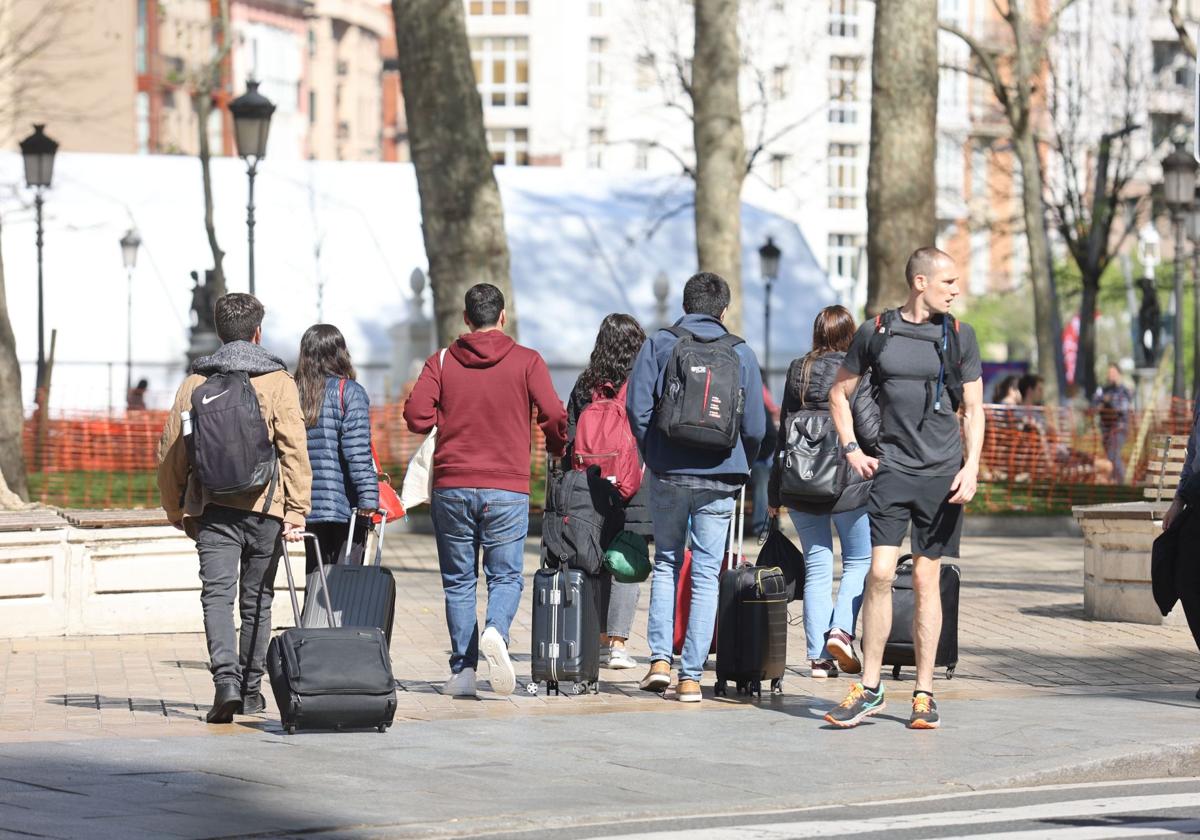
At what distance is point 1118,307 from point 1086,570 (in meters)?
83.0

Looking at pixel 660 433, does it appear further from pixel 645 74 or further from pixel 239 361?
pixel 645 74

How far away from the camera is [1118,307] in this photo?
313ft

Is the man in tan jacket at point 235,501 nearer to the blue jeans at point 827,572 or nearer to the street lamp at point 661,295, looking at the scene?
the blue jeans at point 827,572

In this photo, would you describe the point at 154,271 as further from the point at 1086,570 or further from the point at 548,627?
the point at 548,627

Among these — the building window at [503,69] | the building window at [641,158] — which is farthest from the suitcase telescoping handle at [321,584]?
the building window at [503,69]

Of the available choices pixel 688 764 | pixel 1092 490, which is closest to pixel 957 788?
pixel 688 764

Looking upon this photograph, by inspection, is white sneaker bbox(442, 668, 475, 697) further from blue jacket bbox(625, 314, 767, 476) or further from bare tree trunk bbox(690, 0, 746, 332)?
bare tree trunk bbox(690, 0, 746, 332)

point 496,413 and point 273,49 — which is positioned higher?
point 273,49

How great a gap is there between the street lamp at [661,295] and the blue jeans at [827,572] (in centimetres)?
3169

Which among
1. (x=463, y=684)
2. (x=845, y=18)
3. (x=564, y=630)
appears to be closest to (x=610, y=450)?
(x=564, y=630)

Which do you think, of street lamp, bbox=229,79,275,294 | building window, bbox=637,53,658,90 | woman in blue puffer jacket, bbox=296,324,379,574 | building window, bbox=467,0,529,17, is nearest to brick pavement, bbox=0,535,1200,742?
woman in blue puffer jacket, bbox=296,324,379,574

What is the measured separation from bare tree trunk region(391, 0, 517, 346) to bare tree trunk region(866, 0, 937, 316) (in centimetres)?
335

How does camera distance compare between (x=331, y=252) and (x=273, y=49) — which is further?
(x=273, y=49)

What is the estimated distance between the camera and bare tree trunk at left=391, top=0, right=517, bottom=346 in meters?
20.0
